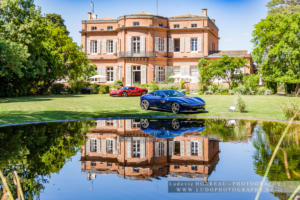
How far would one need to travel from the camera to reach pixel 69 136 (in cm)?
869

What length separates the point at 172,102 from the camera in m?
14.6

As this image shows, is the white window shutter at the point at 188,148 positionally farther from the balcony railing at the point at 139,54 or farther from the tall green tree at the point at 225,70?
the balcony railing at the point at 139,54

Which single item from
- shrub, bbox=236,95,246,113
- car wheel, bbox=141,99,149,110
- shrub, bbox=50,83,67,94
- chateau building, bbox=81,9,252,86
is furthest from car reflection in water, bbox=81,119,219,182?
chateau building, bbox=81,9,252,86

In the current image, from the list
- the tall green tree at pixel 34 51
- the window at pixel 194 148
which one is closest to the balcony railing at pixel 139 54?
the tall green tree at pixel 34 51

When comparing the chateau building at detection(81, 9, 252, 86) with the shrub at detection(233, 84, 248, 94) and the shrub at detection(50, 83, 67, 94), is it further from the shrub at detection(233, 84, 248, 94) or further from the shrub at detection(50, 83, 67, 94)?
the shrub at detection(233, 84, 248, 94)

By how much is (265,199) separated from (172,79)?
34.1m

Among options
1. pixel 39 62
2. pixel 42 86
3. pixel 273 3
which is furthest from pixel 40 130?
pixel 273 3

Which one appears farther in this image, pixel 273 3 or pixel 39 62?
pixel 273 3

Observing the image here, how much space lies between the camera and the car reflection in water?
5273 millimetres

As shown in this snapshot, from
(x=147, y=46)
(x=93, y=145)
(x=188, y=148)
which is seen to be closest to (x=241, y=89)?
(x=147, y=46)

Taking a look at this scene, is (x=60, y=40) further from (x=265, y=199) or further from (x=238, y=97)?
(x=265, y=199)

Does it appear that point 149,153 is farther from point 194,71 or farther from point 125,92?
point 194,71

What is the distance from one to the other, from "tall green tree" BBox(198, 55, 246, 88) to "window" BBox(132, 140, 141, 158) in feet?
82.1

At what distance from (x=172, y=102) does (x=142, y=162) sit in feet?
29.1
